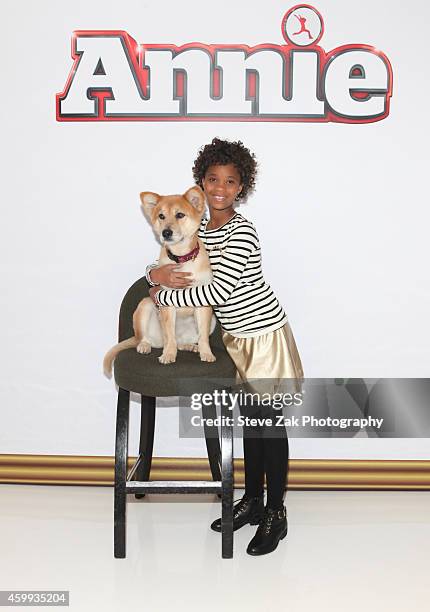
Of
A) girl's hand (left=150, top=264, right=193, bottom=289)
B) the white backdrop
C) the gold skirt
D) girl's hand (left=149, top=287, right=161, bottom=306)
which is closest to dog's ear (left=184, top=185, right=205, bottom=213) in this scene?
girl's hand (left=150, top=264, right=193, bottom=289)

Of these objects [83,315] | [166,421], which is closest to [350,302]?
[166,421]

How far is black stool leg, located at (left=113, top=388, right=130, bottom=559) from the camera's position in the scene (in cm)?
231

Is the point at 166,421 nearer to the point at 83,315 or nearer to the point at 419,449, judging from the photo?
the point at 83,315

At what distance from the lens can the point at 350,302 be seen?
2994mm

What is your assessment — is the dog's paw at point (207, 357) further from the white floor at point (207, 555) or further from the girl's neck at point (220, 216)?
the white floor at point (207, 555)

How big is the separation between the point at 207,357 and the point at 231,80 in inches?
46.9

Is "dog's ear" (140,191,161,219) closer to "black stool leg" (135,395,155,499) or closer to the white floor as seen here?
"black stool leg" (135,395,155,499)

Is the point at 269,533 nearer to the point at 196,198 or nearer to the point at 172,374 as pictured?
the point at 172,374

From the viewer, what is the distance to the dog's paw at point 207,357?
2.38 m

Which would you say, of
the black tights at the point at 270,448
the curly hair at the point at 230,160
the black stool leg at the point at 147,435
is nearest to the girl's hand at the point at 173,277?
the curly hair at the point at 230,160

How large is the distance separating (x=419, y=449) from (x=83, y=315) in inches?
61.5

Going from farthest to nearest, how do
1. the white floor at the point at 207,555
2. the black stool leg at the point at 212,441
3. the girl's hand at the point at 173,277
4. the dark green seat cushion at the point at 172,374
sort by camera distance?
the black stool leg at the point at 212,441
the girl's hand at the point at 173,277
the dark green seat cushion at the point at 172,374
the white floor at the point at 207,555

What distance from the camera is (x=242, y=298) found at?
2.42 meters

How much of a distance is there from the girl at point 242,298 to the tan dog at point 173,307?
0.05 m
